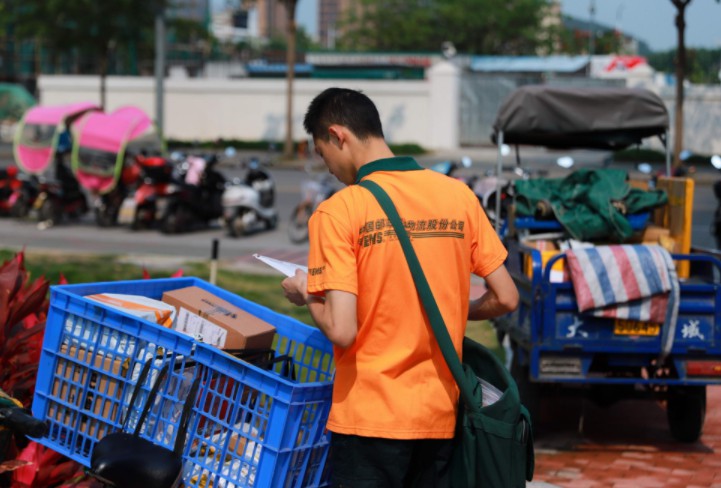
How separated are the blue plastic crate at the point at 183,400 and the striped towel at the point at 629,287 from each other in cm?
274

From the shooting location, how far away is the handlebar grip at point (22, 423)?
304cm

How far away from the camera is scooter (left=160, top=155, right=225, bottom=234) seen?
53.8ft

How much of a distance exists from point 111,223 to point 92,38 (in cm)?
2054

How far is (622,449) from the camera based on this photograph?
666cm

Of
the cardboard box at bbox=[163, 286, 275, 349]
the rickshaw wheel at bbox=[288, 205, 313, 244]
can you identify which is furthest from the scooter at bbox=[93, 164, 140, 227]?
the cardboard box at bbox=[163, 286, 275, 349]

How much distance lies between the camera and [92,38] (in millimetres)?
36062

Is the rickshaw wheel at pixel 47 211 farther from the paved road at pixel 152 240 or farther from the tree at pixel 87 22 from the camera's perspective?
the tree at pixel 87 22

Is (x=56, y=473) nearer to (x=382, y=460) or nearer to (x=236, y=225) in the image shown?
(x=382, y=460)

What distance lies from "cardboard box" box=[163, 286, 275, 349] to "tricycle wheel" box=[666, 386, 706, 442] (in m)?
3.61

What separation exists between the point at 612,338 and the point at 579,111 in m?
3.15

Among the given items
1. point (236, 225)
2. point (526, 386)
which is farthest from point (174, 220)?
point (526, 386)

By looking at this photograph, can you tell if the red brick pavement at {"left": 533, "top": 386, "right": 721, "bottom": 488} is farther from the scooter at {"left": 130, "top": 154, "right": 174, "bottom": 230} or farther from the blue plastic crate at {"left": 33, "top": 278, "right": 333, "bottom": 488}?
the scooter at {"left": 130, "top": 154, "right": 174, "bottom": 230}

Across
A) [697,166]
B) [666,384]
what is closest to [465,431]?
[666,384]

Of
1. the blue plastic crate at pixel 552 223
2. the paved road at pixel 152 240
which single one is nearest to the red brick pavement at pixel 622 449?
the blue plastic crate at pixel 552 223
